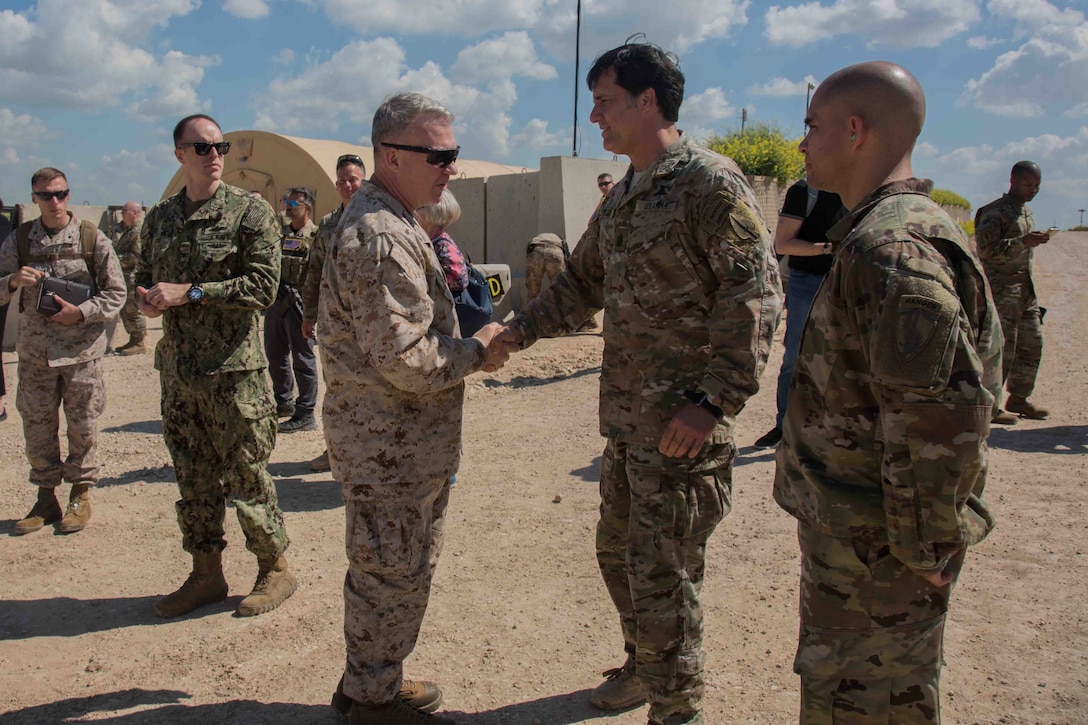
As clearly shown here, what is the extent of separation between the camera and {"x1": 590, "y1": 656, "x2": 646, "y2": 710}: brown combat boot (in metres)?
3.19

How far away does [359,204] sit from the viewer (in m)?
2.77

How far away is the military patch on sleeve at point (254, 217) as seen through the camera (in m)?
4.11

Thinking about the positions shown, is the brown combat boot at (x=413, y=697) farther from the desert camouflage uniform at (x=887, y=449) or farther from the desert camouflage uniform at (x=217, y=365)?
the desert camouflage uniform at (x=887, y=449)

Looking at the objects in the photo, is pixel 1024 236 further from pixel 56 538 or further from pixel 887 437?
pixel 56 538

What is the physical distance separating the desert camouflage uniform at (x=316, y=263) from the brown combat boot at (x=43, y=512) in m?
2.05

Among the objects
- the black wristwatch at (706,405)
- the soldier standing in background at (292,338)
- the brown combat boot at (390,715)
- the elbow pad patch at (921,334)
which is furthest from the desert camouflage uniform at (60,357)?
the elbow pad patch at (921,334)

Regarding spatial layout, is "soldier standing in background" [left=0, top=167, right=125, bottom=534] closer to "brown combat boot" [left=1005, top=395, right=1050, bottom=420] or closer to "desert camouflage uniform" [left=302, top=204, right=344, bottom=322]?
"desert camouflage uniform" [left=302, top=204, right=344, bottom=322]

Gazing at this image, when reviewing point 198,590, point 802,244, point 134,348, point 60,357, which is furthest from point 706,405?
point 134,348

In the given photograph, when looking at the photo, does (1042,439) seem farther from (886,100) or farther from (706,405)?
(886,100)

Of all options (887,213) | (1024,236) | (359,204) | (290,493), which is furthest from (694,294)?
(1024,236)

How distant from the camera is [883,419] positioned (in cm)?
189

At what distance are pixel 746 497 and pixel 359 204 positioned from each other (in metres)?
3.51

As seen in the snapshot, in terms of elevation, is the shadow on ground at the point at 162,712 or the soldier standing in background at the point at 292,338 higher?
the soldier standing in background at the point at 292,338

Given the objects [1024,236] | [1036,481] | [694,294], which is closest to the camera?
[694,294]
